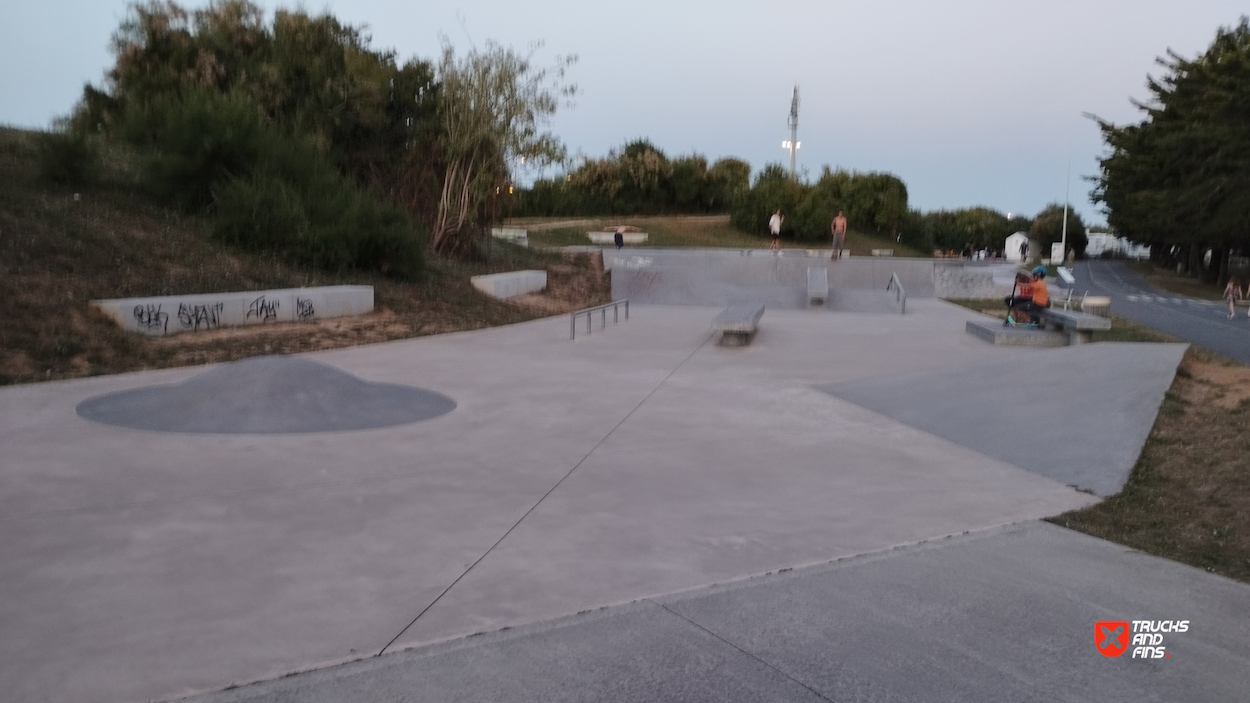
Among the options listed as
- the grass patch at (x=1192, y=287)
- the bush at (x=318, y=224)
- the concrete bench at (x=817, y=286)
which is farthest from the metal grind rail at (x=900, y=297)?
the grass patch at (x=1192, y=287)

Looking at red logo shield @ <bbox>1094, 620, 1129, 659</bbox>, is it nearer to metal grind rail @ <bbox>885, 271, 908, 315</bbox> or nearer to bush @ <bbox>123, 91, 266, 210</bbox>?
bush @ <bbox>123, 91, 266, 210</bbox>

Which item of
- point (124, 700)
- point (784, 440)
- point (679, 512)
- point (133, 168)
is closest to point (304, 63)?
point (133, 168)

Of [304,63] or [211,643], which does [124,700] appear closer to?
[211,643]

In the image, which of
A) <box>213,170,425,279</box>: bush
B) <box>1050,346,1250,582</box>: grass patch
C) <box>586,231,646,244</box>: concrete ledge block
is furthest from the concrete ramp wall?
<box>1050,346,1250,582</box>: grass patch

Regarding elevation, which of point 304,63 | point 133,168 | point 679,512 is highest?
point 304,63

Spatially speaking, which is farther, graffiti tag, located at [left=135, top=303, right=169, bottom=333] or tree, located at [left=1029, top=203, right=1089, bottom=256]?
tree, located at [left=1029, top=203, right=1089, bottom=256]

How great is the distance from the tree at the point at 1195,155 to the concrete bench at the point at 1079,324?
29.2 m

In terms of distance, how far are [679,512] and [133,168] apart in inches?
654

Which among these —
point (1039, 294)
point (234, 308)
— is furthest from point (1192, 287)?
point (234, 308)

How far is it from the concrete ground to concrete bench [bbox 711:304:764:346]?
4539mm

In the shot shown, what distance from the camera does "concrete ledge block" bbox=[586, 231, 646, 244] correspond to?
41.6m

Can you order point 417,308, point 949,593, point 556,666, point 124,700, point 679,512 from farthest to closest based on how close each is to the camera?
point 417,308, point 679,512, point 949,593, point 556,666, point 124,700

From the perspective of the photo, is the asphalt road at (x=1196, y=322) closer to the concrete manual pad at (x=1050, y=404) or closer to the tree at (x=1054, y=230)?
the concrete manual pad at (x=1050, y=404)

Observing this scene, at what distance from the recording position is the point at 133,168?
1853cm
